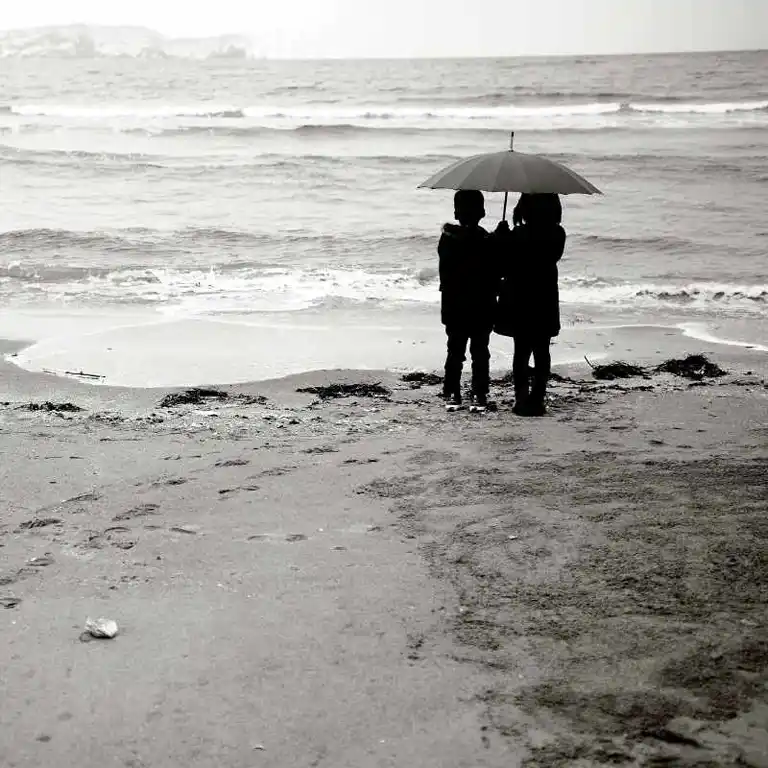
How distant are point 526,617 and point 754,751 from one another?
3.20 feet

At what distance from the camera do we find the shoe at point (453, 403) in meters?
6.47

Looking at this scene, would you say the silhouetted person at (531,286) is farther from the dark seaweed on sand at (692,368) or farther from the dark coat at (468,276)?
the dark seaweed on sand at (692,368)

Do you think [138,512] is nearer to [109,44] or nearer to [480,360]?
[480,360]

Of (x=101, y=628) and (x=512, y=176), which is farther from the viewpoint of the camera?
(x=512, y=176)

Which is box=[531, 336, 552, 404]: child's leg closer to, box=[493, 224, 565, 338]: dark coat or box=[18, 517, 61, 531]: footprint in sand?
box=[493, 224, 565, 338]: dark coat

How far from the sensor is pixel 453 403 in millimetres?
6590

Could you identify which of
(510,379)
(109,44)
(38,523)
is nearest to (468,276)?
(510,379)

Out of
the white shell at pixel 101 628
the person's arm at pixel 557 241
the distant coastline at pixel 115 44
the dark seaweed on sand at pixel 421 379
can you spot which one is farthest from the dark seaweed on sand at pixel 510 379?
the distant coastline at pixel 115 44

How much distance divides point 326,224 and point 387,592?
13.7 m

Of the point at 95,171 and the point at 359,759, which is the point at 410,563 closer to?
the point at 359,759

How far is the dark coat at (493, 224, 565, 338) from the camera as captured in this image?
19.3 ft

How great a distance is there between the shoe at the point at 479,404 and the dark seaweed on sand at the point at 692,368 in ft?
6.69

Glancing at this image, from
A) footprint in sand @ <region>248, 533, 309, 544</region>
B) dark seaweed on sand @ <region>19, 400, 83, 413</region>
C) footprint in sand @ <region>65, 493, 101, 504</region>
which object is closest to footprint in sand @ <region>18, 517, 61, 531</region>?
footprint in sand @ <region>65, 493, 101, 504</region>

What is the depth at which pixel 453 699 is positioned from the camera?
2.96 meters
